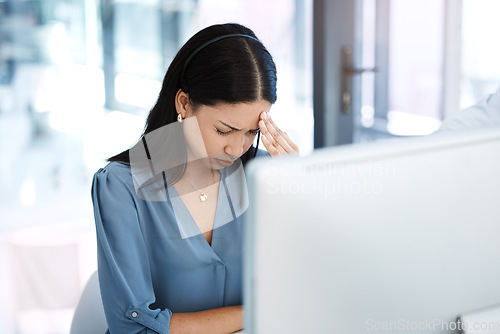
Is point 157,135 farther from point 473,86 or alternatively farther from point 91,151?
point 473,86

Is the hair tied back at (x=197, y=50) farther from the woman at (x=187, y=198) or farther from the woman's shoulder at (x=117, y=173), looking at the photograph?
the woman's shoulder at (x=117, y=173)

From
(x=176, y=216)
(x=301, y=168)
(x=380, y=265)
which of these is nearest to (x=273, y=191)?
(x=301, y=168)

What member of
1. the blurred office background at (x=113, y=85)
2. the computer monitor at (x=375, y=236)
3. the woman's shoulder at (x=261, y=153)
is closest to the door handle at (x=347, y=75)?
the blurred office background at (x=113, y=85)

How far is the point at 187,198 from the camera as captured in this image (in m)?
1.37

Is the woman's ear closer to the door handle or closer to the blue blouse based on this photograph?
the blue blouse

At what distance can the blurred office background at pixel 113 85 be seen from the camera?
2404mm

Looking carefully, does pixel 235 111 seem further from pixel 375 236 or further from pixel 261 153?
pixel 375 236

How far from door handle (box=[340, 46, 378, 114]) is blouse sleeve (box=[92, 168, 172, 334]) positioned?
1828mm

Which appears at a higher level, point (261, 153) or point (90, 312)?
point (261, 153)

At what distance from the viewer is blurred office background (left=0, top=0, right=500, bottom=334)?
94.7 inches

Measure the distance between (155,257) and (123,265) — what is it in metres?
0.11

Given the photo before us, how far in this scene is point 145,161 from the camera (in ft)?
4.46

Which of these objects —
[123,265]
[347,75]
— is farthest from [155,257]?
[347,75]

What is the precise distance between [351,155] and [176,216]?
2.54ft
